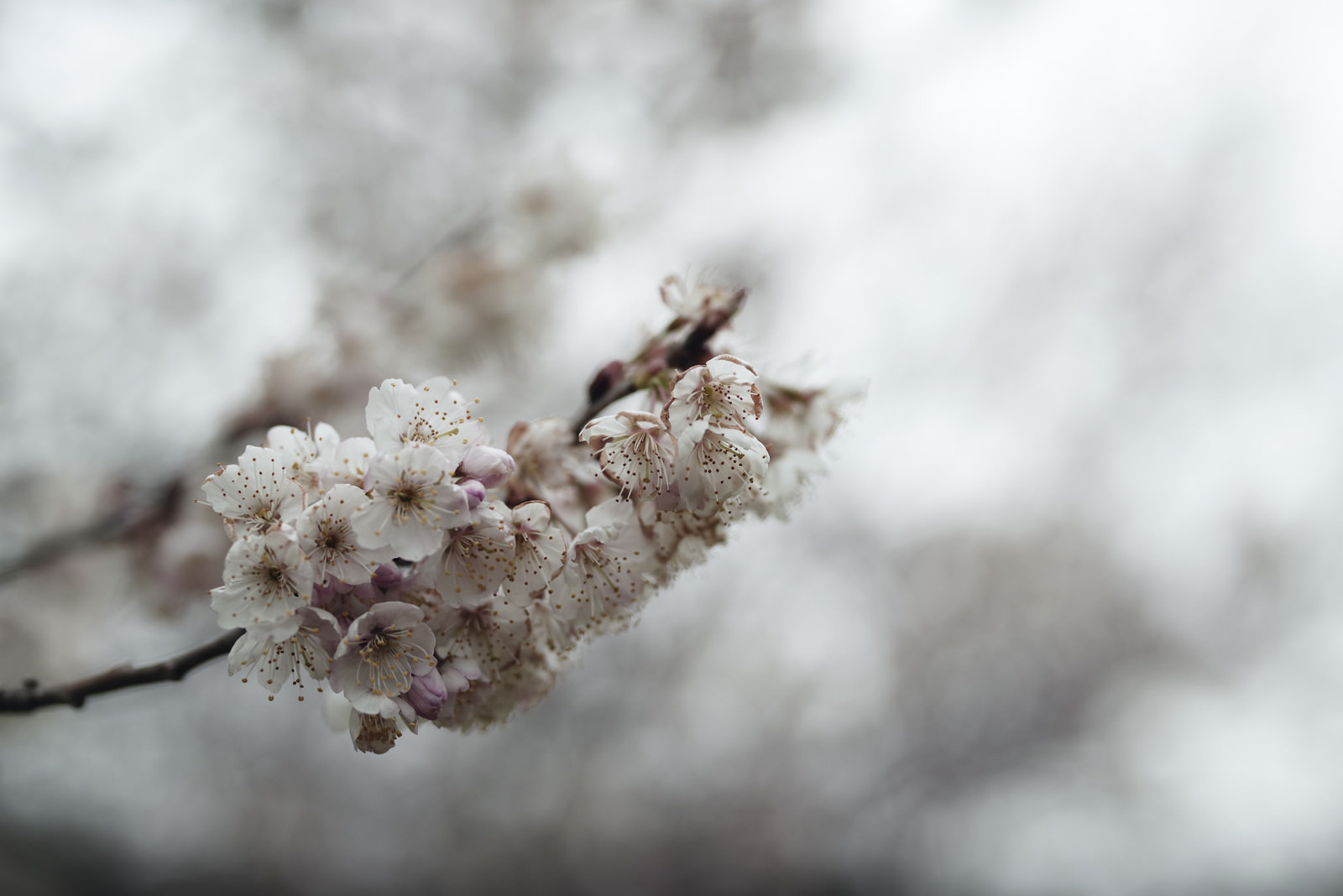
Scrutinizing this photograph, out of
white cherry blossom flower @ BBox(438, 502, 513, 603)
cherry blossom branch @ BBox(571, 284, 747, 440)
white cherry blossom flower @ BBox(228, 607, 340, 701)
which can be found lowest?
white cherry blossom flower @ BBox(228, 607, 340, 701)

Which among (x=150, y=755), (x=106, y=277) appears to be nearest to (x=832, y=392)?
(x=106, y=277)

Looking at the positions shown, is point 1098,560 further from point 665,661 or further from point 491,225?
point 491,225

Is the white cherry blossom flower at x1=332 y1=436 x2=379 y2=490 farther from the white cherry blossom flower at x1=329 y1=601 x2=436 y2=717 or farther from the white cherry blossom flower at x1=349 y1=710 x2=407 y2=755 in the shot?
the white cherry blossom flower at x1=349 y1=710 x2=407 y2=755

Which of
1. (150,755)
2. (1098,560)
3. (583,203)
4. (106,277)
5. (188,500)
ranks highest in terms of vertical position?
(1098,560)

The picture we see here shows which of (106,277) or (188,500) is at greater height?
(106,277)

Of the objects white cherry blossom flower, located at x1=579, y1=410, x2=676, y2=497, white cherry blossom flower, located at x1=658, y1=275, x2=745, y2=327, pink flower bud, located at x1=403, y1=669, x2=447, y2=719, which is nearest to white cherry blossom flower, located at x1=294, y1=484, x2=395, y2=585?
pink flower bud, located at x1=403, y1=669, x2=447, y2=719

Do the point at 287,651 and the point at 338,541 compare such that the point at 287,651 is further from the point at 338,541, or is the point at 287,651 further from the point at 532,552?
the point at 532,552

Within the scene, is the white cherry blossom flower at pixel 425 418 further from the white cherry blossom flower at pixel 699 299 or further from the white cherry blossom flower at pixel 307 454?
the white cherry blossom flower at pixel 699 299
